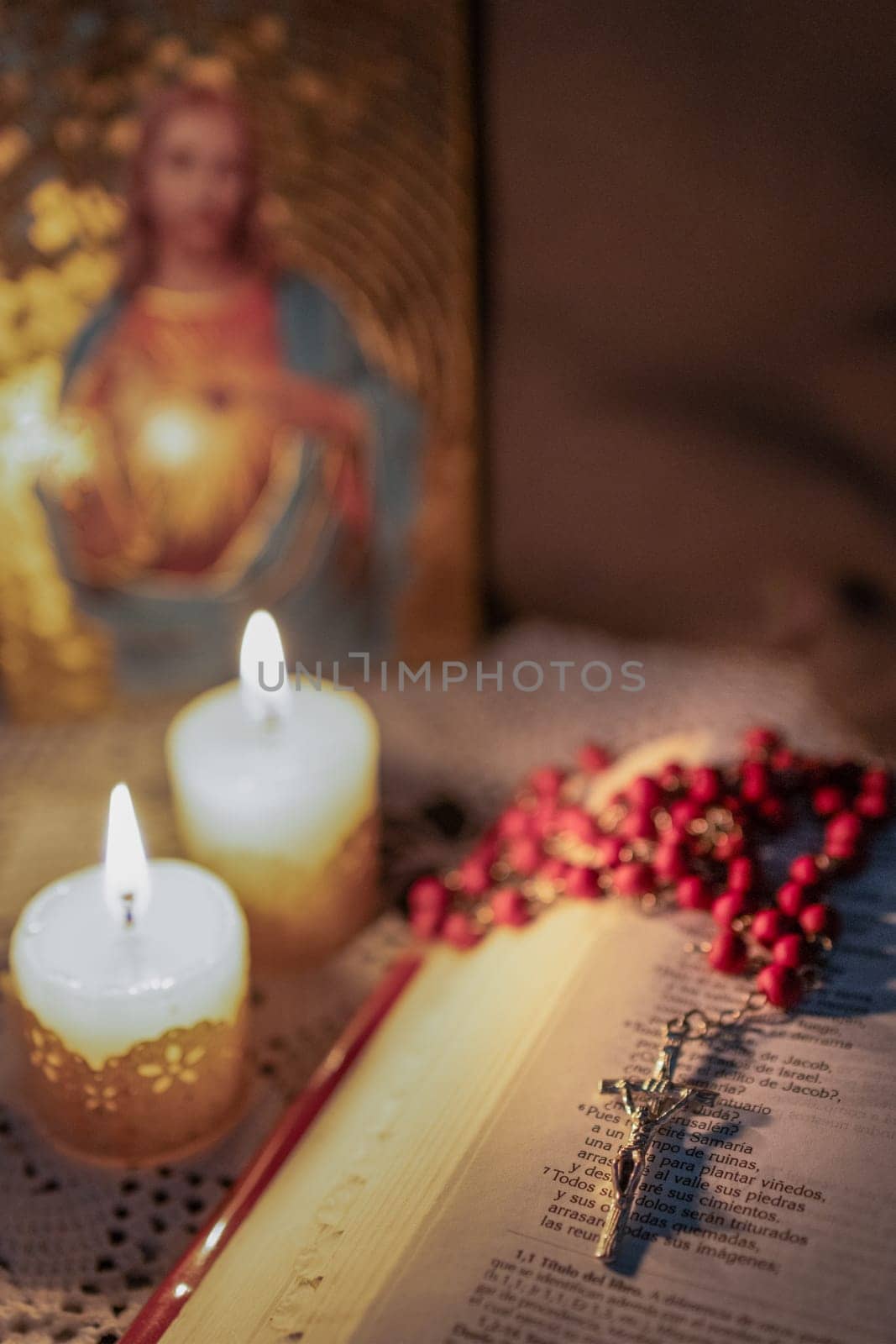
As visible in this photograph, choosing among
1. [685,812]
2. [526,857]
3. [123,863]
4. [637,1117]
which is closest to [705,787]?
[685,812]

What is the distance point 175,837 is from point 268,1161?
29 centimetres

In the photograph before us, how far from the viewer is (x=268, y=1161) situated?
610 millimetres

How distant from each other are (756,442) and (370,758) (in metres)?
0.41

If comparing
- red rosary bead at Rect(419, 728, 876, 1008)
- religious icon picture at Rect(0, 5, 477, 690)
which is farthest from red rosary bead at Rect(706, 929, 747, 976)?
religious icon picture at Rect(0, 5, 477, 690)

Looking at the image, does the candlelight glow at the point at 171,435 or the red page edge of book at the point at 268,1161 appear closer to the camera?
the red page edge of book at the point at 268,1161

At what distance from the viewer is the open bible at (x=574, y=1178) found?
50 cm

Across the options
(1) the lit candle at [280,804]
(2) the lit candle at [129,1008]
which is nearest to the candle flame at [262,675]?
(1) the lit candle at [280,804]

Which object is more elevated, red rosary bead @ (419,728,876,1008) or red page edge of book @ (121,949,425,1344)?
red rosary bead @ (419,728,876,1008)

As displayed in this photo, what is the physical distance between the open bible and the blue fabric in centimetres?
36

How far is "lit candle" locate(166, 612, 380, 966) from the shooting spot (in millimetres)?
723

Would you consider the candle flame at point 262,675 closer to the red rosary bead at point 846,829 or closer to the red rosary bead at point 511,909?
the red rosary bead at point 511,909

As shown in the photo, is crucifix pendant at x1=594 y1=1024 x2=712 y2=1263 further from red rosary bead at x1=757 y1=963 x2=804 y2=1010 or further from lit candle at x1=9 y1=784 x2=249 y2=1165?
lit candle at x1=9 y1=784 x2=249 y2=1165

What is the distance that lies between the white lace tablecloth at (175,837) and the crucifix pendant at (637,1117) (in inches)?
8.1

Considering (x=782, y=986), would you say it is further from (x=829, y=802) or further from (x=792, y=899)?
(x=829, y=802)
